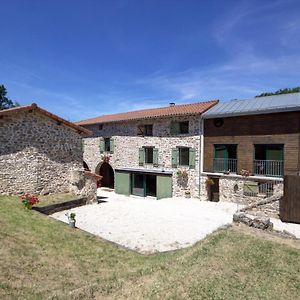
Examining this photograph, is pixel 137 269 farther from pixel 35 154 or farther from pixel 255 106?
pixel 255 106

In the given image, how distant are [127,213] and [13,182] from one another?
A: 6.92m

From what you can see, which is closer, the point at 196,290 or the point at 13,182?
the point at 196,290

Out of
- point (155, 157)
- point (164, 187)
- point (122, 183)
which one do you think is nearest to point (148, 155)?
point (155, 157)

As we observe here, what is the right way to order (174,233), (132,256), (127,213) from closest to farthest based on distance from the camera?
(132,256)
(174,233)
(127,213)

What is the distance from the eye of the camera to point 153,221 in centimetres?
1419

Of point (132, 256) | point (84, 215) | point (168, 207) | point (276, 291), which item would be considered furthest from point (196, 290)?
point (168, 207)

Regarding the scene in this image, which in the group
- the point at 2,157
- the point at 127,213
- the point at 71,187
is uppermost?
the point at 2,157

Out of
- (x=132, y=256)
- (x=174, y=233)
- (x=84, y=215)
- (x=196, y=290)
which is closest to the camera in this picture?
(x=196, y=290)

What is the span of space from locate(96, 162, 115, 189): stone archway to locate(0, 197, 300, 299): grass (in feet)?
61.6

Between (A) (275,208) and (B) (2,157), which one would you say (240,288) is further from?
(B) (2,157)

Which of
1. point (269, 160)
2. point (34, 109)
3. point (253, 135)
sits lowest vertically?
point (269, 160)

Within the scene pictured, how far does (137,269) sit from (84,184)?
1075 centimetres

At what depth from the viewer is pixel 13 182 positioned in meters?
14.9

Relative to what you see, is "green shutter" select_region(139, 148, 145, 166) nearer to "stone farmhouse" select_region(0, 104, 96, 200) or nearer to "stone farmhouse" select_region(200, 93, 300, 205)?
"stone farmhouse" select_region(200, 93, 300, 205)
